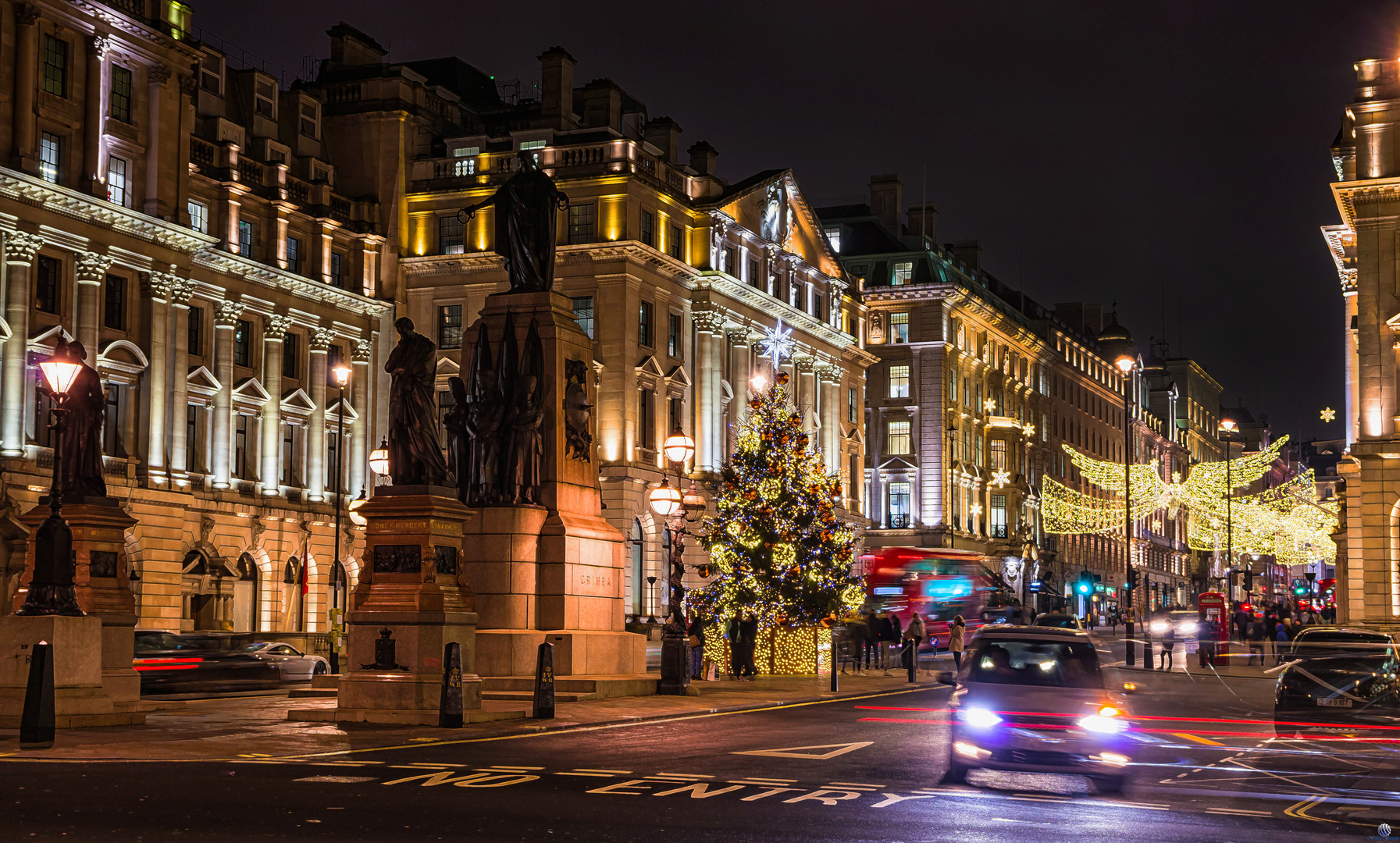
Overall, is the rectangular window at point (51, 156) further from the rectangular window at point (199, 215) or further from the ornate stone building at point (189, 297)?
the rectangular window at point (199, 215)

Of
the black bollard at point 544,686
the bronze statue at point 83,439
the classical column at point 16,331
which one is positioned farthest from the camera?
the classical column at point 16,331

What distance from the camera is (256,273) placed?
62125mm

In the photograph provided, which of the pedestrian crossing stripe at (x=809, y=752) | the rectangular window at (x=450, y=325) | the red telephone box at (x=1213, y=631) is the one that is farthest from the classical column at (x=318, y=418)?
the pedestrian crossing stripe at (x=809, y=752)

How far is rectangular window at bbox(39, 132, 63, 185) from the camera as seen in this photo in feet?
163

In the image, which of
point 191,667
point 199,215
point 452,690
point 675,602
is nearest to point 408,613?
point 452,690

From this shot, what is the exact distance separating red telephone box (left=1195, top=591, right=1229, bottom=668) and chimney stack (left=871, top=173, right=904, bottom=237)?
46.2m

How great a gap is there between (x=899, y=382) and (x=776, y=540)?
58632 millimetres

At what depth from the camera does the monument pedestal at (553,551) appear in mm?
27234

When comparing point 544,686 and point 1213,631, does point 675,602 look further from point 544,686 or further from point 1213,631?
point 1213,631

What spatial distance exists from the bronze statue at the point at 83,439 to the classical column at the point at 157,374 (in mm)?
30565

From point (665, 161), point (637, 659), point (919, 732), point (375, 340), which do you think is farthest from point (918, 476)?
point (919, 732)

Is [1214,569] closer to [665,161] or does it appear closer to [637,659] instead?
[665,161]

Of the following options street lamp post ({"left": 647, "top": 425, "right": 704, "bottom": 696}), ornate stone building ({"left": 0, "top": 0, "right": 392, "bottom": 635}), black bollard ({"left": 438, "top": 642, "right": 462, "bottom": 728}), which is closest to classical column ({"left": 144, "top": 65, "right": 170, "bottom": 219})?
ornate stone building ({"left": 0, "top": 0, "right": 392, "bottom": 635})

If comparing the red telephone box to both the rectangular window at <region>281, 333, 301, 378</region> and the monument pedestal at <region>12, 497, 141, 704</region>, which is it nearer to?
the monument pedestal at <region>12, 497, 141, 704</region>
